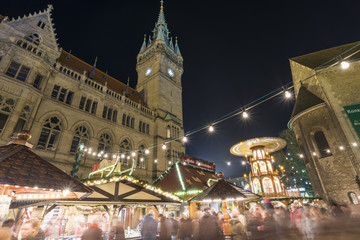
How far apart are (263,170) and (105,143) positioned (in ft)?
58.4

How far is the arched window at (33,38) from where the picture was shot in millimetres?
15781

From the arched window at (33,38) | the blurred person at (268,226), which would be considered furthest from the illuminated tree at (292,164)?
the arched window at (33,38)

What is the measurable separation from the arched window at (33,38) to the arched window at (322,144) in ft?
97.4

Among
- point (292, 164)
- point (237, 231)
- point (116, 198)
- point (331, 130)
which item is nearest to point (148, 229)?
point (116, 198)

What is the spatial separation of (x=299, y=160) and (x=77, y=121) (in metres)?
34.3

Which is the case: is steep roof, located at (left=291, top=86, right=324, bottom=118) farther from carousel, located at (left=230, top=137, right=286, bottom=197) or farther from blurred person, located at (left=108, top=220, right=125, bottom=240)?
blurred person, located at (left=108, top=220, right=125, bottom=240)

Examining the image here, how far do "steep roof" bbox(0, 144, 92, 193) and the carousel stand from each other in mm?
18305

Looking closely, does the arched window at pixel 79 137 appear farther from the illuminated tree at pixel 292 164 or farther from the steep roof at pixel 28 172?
the illuminated tree at pixel 292 164

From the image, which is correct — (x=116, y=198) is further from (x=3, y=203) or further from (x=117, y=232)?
(x=3, y=203)

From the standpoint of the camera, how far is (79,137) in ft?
55.0

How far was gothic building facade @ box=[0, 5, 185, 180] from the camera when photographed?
1352cm

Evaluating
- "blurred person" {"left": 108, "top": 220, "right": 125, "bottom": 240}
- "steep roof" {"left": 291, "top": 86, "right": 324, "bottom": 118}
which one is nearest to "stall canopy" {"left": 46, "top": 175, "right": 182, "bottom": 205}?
"blurred person" {"left": 108, "top": 220, "right": 125, "bottom": 240}

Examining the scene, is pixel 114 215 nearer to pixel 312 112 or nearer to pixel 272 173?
pixel 272 173

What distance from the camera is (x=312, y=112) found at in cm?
1792
